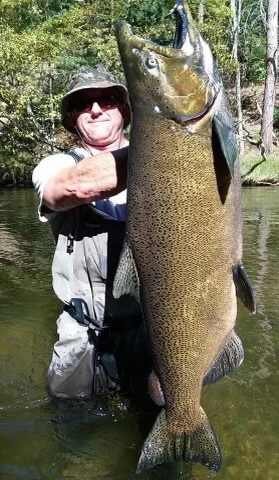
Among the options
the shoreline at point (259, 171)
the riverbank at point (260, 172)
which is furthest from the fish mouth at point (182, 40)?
the riverbank at point (260, 172)

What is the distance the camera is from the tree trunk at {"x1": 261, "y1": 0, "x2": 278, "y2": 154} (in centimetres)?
2003

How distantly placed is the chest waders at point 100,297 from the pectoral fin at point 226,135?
1.17 m

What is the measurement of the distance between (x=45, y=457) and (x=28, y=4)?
20.1m

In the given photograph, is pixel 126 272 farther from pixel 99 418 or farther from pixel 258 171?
pixel 258 171

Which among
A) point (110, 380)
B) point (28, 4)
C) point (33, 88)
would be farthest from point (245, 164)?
point (110, 380)

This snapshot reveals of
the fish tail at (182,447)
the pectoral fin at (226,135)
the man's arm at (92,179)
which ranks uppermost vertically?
the pectoral fin at (226,135)

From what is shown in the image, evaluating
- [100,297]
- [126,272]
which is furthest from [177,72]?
[100,297]

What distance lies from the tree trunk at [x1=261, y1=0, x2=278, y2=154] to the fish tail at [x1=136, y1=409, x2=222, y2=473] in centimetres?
1914

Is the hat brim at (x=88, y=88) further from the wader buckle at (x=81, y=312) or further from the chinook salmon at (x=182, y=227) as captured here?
the wader buckle at (x=81, y=312)

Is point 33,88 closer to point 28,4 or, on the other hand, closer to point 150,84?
point 28,4

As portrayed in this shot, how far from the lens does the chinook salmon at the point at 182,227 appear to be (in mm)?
2121

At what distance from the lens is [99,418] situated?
3.69 meters

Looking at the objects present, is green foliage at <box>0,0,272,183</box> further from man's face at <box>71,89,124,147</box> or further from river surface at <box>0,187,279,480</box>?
man's face at <box>71,89,124,147</box>

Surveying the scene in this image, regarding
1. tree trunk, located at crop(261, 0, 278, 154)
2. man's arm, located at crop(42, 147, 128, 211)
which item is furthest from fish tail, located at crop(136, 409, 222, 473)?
tree trunk, located at crop(261, 0, 278, 154)
